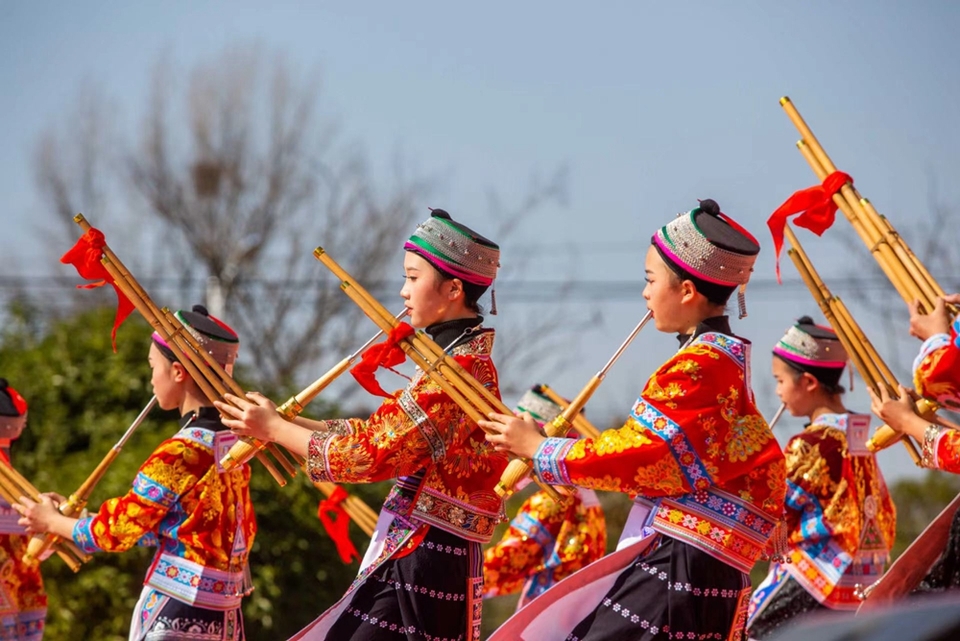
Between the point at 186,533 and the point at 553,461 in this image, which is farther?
the point at 186,533

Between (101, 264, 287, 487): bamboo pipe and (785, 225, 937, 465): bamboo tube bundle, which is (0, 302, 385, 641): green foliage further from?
(785, 225, 937, 465): bamboo tube bundle

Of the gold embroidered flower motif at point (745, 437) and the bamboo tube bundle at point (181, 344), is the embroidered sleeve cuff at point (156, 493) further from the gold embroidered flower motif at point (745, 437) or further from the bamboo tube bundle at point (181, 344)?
the gold embroidered flower motif at point (745, 437)

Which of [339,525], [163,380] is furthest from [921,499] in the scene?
[163,380]

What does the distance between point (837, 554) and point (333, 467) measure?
2526mm

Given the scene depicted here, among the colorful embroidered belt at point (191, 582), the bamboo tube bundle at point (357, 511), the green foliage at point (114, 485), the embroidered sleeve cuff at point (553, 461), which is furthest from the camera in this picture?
the green foliage at point (114, 485)

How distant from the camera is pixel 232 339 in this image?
506 centimetres

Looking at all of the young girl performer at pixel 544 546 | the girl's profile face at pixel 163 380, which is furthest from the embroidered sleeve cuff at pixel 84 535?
the young girl performer at pixel 544 546

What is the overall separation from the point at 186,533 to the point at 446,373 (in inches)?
54.5

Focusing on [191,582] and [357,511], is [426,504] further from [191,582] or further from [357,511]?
[357,511]

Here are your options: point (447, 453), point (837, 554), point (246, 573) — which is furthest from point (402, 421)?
point (837, 554)

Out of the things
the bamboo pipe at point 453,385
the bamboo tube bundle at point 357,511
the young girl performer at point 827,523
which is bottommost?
the young girl performer at point 827,523

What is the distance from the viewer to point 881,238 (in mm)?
4020

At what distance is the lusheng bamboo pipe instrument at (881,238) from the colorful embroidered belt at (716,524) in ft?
2.85

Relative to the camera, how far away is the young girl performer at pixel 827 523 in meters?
5.48
